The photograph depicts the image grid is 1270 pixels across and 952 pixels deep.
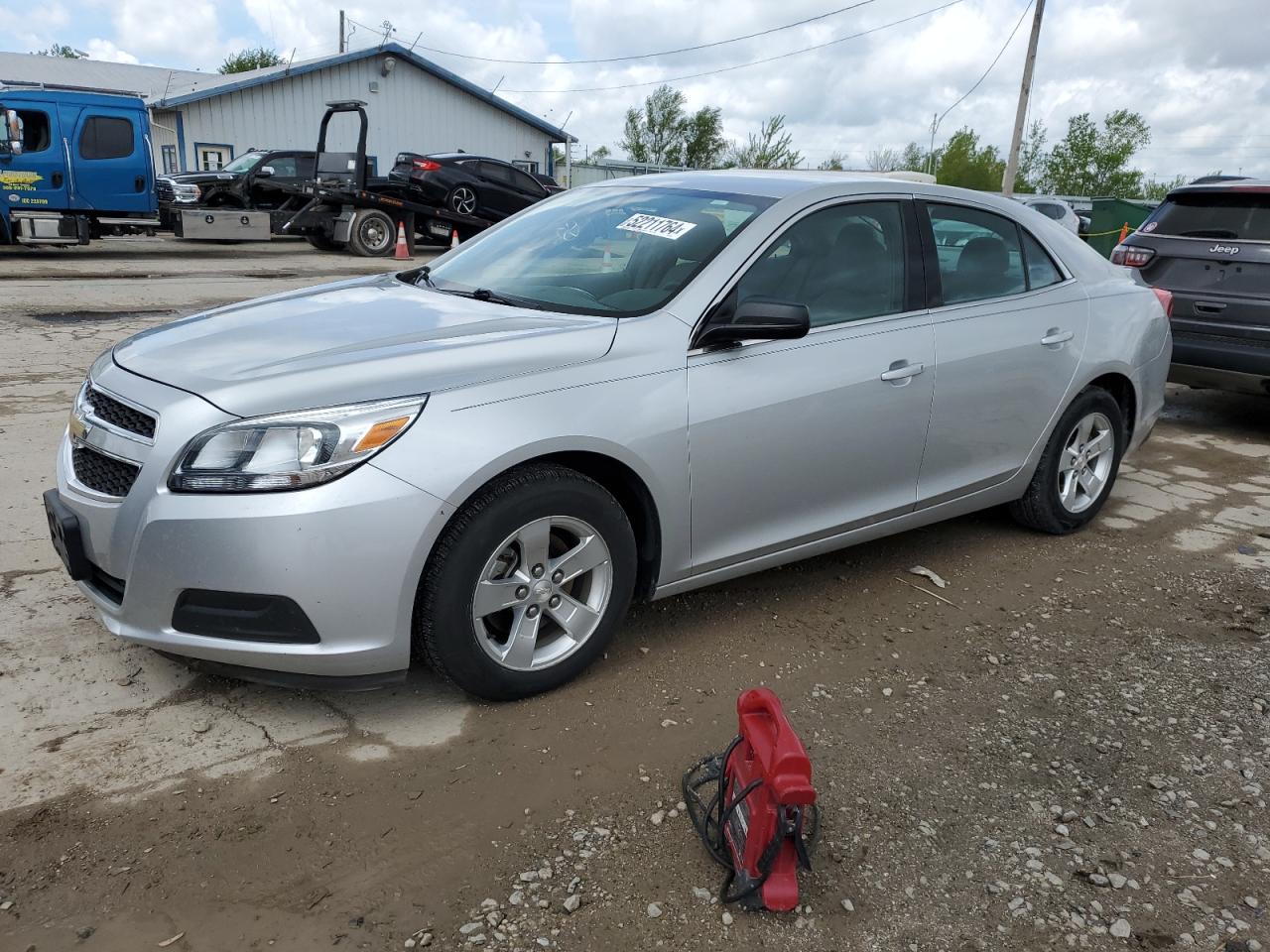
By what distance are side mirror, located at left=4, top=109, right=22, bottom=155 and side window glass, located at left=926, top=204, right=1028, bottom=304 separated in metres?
16.1

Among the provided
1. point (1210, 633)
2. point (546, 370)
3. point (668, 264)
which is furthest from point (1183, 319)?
point (546, 370)

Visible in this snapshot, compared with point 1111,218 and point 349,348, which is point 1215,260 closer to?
point 349,348

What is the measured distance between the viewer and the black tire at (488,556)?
2.79 metres

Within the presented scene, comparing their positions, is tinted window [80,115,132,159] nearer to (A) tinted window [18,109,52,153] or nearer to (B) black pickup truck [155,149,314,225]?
(A) tinted window [18,109,52,153]

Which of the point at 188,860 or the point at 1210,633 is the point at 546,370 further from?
the point at 1210,633

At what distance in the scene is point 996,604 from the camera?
4.07 meters

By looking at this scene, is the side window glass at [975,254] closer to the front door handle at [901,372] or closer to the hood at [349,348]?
the front door handle at [901,372]

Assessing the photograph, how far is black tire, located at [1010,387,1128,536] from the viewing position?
4539 mm

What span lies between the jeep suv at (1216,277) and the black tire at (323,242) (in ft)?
46.7

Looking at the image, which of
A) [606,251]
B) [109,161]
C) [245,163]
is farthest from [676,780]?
[245,163]

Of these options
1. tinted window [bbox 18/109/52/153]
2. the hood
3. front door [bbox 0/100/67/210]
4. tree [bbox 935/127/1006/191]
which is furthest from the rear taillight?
tree [bbox 935/127/1006/191]

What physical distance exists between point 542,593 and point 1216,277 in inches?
223

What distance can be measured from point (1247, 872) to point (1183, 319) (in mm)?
5146

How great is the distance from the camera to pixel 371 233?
1767 cm
